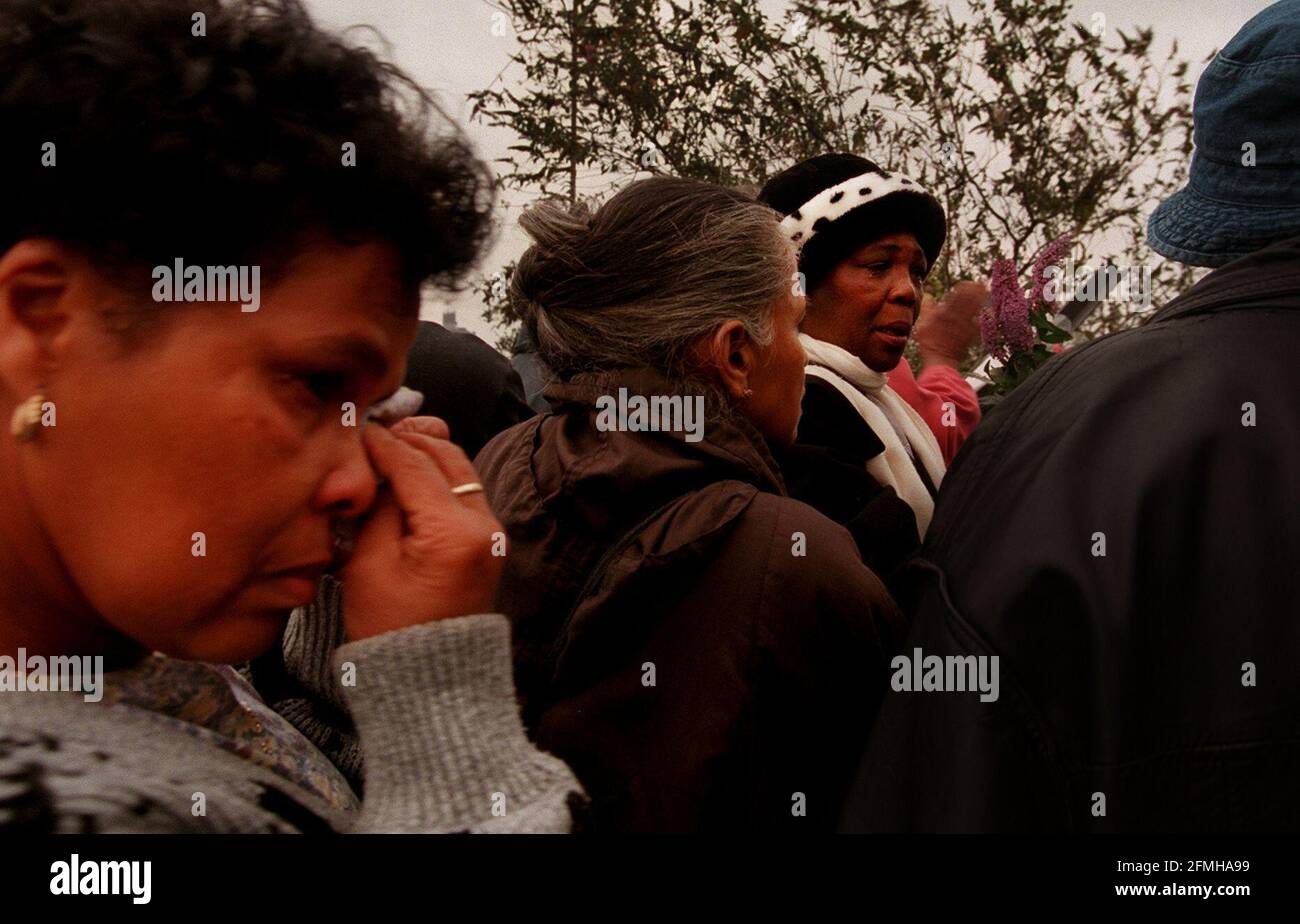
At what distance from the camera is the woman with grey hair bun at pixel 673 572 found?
184 cm

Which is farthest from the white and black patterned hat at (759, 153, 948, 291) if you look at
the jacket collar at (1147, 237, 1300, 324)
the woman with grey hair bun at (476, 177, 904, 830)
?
the jacket collar at (1147, 237, 1300, 324)

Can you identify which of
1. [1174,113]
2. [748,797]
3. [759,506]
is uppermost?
[1174,113]

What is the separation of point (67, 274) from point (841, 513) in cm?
186

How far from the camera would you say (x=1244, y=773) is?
1.18m

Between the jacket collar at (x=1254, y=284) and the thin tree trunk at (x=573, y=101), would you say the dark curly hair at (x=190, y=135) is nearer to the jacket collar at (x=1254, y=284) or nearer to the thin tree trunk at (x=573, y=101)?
the jacket collar at (x=1254, y=284)

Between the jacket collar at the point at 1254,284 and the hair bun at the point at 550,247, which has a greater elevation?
the hair bun at the point at 550,247

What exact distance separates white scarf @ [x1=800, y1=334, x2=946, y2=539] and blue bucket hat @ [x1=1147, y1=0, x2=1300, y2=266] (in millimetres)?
1419

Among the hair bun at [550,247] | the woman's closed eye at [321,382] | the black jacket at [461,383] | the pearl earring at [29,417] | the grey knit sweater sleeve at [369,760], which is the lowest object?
the grey knit sweater sleeve at [369,760]

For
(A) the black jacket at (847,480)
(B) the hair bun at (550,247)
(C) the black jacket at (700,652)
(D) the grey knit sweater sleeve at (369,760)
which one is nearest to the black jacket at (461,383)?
(A) the black jacket at (847,480)

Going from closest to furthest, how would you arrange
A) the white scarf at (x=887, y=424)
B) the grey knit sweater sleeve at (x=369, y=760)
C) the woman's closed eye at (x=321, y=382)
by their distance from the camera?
the grey knit sweater sleeve at (x=369, y=760), the woman's closed eye at (x=321, y=382), the white scarf at (x=887, y=424)

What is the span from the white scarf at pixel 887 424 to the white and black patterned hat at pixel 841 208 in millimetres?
264
